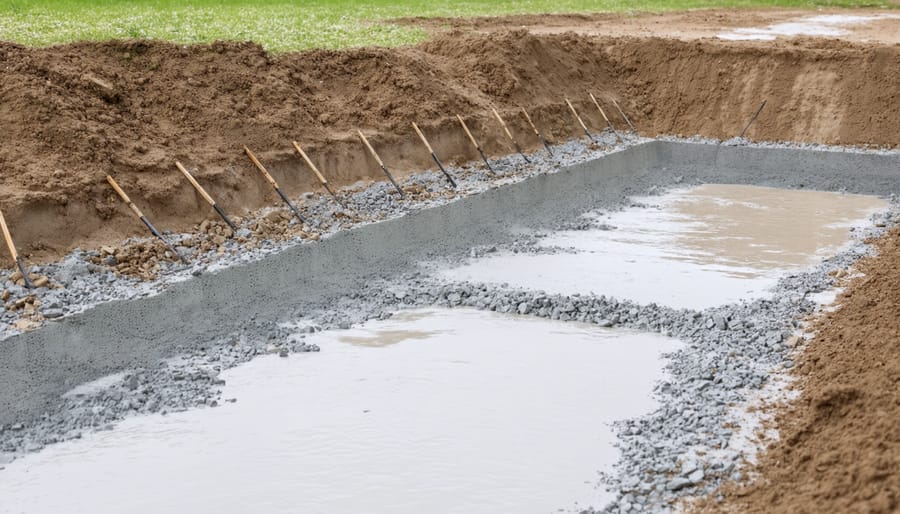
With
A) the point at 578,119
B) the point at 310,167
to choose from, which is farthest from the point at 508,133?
the point at 310,167

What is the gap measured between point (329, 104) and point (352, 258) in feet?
11.9

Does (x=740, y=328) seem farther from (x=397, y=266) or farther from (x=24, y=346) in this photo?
(x=24, y=346)

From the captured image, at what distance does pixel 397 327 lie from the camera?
923cm

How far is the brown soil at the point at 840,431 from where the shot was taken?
498 cm

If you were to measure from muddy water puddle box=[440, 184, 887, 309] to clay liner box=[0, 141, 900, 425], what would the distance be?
72 cm

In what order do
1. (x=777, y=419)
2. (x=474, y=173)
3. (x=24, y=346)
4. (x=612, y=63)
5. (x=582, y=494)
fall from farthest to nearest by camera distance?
(x=612, y=63) → (x=474, y=173) → (x=24, y=346) → (x=777, y=419) → (x=582, y=494)

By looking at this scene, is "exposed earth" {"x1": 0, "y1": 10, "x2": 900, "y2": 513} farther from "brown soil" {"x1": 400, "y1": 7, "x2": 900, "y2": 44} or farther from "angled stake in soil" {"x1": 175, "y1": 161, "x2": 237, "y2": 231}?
"brown soil" {"x1": 400, "y1": 7, "x2": 900, "y2": 44}

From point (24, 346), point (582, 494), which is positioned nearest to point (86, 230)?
point (24, 346)

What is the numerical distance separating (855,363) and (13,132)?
325 inches

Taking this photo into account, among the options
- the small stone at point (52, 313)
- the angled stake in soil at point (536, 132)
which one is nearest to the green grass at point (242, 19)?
the angled stake in soil at point (536, 132)

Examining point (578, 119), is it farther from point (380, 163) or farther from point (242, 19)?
point (242, 19)

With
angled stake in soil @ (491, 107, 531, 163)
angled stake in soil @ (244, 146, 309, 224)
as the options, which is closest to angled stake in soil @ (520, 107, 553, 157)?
angled stake in soil @ (491, 107, 531, 163)

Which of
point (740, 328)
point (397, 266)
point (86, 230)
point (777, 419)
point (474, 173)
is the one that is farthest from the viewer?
point (474, 173)

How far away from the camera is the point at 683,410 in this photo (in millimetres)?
7074
